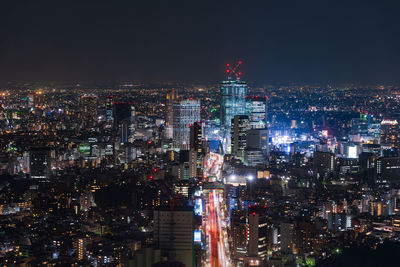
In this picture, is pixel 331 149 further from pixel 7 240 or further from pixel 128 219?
pixel 7 240

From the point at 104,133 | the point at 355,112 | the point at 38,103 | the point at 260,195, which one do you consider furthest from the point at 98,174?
the point at 355,112

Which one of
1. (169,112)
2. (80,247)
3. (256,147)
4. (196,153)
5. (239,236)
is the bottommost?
(80,247)

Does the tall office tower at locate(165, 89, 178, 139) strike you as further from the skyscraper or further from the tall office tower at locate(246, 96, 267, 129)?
the tall office tower at locate(246, 96, 267, 129)

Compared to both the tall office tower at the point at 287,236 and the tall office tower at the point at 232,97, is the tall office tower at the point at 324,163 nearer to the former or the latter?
the tall office tower at the point at 232,97

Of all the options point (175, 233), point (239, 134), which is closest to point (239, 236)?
point (175, 233)

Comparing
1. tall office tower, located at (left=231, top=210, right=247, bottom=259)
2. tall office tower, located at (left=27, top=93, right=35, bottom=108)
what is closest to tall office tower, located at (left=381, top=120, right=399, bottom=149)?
tall office tower, located at (left=231, top=210, right=247, bottom=259)

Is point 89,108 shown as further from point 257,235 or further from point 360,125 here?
point 257,235
